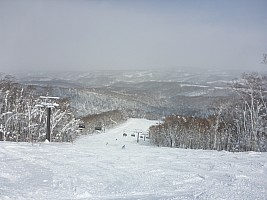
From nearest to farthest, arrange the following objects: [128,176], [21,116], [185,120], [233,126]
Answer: [128,176] < [21,116] < [233,126] < [185,120]

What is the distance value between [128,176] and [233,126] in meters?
46.9

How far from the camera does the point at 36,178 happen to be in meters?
10.5

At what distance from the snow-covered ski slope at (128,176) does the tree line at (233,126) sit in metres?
18.1

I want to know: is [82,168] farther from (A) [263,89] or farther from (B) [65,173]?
(A) [263,89]

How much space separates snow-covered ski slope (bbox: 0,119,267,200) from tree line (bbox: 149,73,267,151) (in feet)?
59.3

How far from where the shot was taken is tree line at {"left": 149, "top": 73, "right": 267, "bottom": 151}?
32531 millimetres

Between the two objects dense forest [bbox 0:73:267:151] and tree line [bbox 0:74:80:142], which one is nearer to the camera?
dense forest [bbox 0:73:267:151]

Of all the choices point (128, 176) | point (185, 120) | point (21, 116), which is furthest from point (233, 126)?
point (128, 176)

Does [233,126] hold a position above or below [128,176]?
above

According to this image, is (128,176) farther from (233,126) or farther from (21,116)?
(233,126)

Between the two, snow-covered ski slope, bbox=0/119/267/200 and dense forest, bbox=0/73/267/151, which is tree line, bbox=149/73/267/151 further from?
snow-covered ski slope, bbox=0/119/267/200

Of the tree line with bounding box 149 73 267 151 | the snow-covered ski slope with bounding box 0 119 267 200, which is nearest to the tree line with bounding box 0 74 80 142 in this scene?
the tree line with bounding box 149 73 267 151

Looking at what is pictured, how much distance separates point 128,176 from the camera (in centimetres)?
1138

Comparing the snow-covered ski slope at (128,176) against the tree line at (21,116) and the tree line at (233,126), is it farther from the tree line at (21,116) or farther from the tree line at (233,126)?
the tree line at (21,116)
